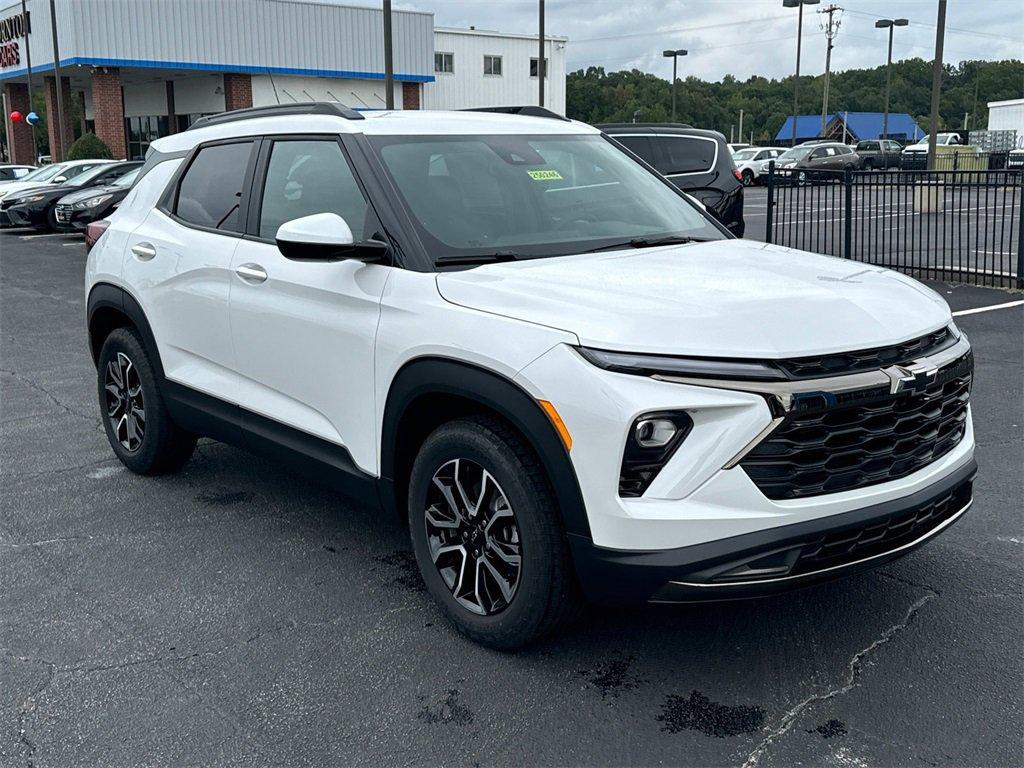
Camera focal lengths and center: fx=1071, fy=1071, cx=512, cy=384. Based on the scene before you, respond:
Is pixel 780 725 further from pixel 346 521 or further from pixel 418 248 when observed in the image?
pixel 346 521

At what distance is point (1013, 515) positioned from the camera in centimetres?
488

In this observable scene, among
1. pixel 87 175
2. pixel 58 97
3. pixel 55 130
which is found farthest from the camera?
→ pixel 55 130

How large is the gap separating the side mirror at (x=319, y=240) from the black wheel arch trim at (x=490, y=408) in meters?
0.47

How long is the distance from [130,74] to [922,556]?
42011 mm

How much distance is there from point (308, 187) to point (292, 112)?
20.4 inches

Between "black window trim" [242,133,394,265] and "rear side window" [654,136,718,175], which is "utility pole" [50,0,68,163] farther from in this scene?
"black window trim" [242,133,394,265]

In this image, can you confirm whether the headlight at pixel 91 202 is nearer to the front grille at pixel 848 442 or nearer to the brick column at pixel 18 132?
the front grille at pixel 848 442

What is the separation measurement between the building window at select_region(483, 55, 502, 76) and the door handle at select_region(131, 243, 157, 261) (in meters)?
46.2

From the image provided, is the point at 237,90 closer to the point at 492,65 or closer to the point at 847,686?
the point at 492,65

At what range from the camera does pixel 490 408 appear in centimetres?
345

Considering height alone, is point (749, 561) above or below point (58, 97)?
below

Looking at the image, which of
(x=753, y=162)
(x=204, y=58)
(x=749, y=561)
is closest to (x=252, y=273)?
(x=749, y=561)

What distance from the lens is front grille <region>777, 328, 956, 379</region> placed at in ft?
10.1

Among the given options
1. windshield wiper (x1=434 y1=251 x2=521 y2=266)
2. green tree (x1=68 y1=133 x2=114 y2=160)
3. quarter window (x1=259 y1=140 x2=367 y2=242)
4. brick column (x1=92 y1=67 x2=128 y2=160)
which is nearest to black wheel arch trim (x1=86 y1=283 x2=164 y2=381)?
quarter window (x1=259 y1=140 x2=367 y2=242)
